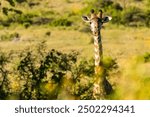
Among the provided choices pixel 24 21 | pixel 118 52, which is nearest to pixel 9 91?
pixel 118 52

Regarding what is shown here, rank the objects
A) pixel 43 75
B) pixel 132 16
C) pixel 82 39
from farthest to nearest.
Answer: pixel 132 16
pixel 82 39
pixel 43 75

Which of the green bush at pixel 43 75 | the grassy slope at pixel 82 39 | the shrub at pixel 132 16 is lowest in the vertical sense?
the shrub at pixel 132 16

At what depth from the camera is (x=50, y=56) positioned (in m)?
4.58

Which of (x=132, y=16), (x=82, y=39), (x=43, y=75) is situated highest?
(x=43, y=75)

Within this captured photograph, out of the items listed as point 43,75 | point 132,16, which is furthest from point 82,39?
point 43,75

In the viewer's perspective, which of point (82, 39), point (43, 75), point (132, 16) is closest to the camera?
point (43, 75)

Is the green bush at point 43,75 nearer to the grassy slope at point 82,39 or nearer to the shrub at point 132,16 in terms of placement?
the grassy slope at point 82,39

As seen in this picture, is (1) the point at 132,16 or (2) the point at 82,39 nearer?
(2) the point at 82,39

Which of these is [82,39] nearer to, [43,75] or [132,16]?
[132,16]

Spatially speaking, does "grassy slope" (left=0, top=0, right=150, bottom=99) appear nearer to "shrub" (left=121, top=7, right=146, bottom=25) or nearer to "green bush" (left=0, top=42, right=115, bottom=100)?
"shrub" (left=121, top=7, right=146, bottom=25)

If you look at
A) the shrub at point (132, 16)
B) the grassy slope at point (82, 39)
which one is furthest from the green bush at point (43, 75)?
the shrub at point (132, 16)

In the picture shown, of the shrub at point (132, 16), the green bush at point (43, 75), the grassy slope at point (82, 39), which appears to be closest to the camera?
the green bush at point (43, 75)

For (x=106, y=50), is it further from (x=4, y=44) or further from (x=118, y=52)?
(x=4, y=44)

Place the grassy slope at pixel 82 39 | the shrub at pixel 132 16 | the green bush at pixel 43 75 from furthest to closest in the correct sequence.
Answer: the shrub at pixel 132 16, the grassy slope at pixel 82 39, the green bush at pixel 43 75
